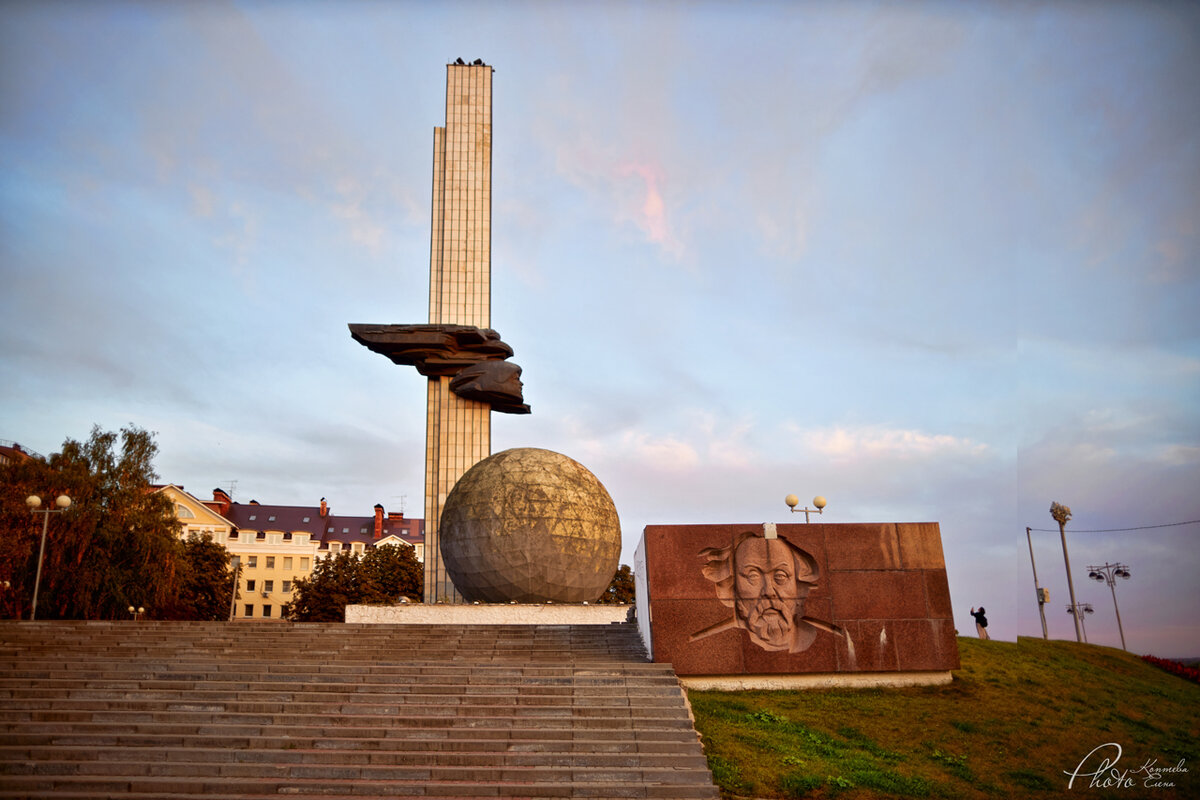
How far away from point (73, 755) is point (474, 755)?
152 inches

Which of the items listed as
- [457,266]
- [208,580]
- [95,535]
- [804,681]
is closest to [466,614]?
[804,681]

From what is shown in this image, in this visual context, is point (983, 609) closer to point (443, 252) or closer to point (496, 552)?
point (496, 552)

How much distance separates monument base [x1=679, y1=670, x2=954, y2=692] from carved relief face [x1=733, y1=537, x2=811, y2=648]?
1.67ft

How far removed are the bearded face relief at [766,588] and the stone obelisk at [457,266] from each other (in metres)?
13.7

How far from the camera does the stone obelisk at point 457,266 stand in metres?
25.7

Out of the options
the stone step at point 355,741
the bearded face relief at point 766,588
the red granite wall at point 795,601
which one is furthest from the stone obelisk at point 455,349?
the stone step at point 355,741

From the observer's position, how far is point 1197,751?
9.96 m

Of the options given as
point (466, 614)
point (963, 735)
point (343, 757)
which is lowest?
point (963, 735)

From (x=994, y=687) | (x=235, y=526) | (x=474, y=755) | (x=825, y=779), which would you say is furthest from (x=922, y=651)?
(x=235, y=526)

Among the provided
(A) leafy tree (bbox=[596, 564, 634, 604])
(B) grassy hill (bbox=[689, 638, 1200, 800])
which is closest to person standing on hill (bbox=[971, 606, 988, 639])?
(B) grassy hill (bbox=[689, 638, 1200, 800])

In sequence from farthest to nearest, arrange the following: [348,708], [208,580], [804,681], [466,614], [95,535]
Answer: [208,580] → [95,535] → [466,614] → [804,681] → [348,708]

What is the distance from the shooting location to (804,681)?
1176 centimetres
